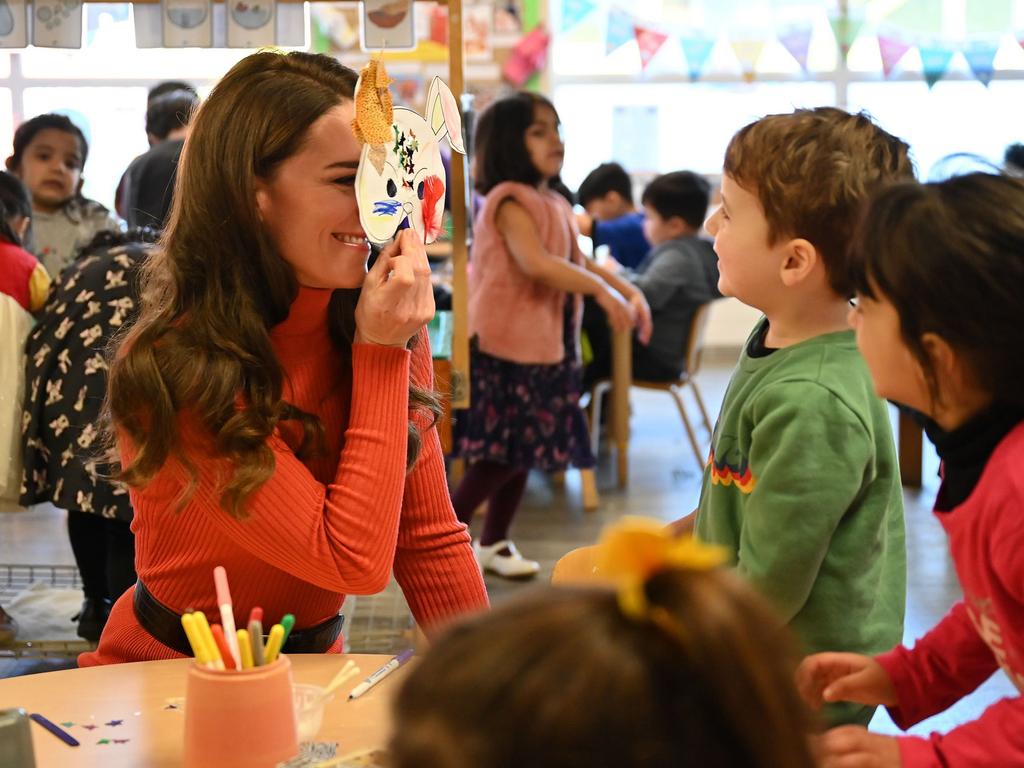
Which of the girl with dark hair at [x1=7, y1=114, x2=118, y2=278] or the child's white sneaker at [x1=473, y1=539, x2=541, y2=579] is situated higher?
the girl with dark hair at [x1=7, y1=114, x2=118, y2=278]

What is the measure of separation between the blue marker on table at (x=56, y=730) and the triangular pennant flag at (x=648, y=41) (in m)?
6.73

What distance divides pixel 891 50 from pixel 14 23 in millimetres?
5770

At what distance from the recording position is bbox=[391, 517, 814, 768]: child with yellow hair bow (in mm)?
504

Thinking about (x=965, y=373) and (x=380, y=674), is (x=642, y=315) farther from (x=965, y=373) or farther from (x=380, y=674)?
(x=965, y=373)

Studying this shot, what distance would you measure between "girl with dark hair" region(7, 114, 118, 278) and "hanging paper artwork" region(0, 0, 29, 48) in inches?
36.9

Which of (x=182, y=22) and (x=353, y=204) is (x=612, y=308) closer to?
(x=182, y=22)

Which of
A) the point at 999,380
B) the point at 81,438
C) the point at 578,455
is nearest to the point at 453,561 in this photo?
the point at 999,380

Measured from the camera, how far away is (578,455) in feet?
12.1

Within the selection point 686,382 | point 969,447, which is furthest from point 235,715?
point 686,382

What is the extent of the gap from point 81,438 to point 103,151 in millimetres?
5048

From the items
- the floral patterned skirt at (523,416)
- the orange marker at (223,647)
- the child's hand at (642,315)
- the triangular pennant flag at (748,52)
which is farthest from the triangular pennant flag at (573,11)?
the orange marker at (223,647)

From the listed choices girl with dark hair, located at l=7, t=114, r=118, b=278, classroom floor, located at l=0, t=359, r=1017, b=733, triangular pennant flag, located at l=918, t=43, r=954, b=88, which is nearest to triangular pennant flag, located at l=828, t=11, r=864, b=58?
triangular pennant flag, located at l=918, t=43, r=954, b=88

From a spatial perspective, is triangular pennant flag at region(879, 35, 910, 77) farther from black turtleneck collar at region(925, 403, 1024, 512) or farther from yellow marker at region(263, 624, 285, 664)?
yellow marker at region(263, 624, 285, 664)

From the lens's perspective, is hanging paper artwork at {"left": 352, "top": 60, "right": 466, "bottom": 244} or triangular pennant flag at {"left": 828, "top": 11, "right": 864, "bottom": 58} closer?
hanging paper artwork at {"left": 352, "top": 60, "right": 466, "bottom": 244}
